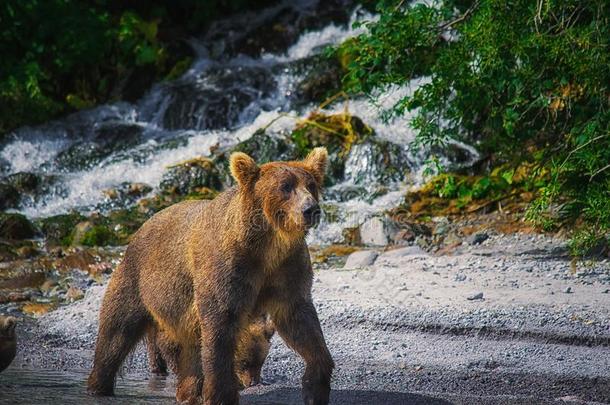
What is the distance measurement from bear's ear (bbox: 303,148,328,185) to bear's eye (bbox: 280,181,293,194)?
0.28 m

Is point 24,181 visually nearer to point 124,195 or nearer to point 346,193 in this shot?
point 124,195

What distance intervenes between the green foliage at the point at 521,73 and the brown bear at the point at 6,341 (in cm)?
470

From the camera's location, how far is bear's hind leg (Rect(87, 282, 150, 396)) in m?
7.21

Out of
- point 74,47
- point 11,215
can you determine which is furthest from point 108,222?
point 74,47

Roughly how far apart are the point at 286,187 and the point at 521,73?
15.1 ft

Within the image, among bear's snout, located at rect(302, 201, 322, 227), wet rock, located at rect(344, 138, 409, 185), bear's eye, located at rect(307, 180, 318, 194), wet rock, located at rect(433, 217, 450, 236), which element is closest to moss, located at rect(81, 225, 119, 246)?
wet rock, located at rect(344, 138, 409, 185)

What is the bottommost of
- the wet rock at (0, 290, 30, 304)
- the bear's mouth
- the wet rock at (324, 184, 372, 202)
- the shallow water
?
the shallow water

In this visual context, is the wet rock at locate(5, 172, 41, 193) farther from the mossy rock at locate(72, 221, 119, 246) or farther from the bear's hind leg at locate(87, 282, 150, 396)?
the bear's hind leg at locate(87, 282, 150, 396)

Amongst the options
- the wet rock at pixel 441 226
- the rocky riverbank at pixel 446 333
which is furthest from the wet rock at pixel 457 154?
the rocky riverbank at pixel 446 333

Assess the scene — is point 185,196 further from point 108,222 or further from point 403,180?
point 403,180

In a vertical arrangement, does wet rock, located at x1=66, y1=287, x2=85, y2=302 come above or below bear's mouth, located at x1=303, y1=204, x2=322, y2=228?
below

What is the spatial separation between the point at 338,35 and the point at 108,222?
328 inches

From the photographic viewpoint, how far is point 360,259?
11.6 metres

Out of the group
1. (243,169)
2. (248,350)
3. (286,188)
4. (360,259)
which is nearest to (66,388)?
(248,350)
